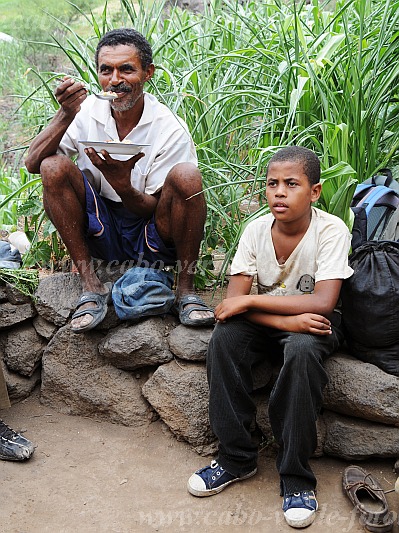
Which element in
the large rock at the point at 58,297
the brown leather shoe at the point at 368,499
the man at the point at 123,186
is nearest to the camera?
the brown leather shoe at the point at 368,499

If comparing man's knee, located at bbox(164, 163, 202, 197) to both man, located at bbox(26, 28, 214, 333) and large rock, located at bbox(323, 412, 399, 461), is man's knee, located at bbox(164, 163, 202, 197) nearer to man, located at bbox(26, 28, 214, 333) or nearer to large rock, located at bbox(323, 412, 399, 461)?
man, located at bbox(26, 28, 214, 333)

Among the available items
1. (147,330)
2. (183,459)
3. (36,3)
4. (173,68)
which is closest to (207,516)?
(183,459)

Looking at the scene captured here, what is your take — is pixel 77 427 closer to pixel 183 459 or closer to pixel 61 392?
pixel 61 392

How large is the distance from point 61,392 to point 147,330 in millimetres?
490

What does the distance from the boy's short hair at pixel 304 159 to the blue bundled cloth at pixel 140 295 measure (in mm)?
704

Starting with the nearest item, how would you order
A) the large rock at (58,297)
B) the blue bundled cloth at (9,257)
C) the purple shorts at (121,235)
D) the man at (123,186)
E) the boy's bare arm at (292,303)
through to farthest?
1. the boy's bare arm at (292,303)
2. the man at (123,186)
3. the purple shorts at (121,235)
4. the large rock at (58,297)
5. the blue bundled cloth at (9,257)

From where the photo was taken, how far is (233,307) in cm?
232

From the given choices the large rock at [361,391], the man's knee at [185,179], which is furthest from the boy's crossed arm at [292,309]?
the man's knee at [185,179]

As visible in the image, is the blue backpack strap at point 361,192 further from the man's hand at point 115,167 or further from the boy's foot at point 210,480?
the boy's foot at point 210,480

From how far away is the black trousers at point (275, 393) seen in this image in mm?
2174

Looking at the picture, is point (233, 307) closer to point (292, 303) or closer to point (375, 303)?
point (292, 303)

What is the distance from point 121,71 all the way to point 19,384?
1338 mm

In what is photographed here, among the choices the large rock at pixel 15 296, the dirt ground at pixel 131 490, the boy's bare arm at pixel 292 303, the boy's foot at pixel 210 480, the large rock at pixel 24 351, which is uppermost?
the boy's bare arm at pixel 292 303

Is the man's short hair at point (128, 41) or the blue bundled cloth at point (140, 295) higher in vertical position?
the man's short hair at point (128, 41)
